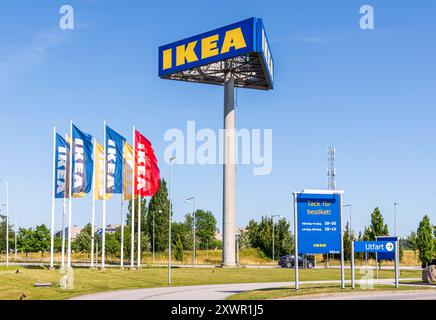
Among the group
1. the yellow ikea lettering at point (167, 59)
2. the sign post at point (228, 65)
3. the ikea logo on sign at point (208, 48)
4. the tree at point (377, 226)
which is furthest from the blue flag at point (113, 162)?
the tree at point (377, 226)

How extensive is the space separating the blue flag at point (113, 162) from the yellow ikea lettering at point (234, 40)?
657 inches

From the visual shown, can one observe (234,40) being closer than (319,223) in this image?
No

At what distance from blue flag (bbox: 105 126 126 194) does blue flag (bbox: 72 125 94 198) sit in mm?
1458

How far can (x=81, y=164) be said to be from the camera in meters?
48.8

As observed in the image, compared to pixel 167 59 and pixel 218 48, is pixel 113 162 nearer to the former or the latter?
pixel 218 48

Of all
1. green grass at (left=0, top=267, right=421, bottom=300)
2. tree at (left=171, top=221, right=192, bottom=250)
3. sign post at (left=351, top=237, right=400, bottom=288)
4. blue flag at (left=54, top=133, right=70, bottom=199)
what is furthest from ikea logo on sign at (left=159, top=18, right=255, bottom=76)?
tree at (left=171, top=221, right=192, bottom=250)

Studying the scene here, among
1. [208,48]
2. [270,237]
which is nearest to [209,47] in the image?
[208,48]

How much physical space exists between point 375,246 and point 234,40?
32.8m

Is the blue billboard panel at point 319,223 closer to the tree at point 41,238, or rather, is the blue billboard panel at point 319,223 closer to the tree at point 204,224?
the tree at point 41,238

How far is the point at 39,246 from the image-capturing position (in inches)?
4001
